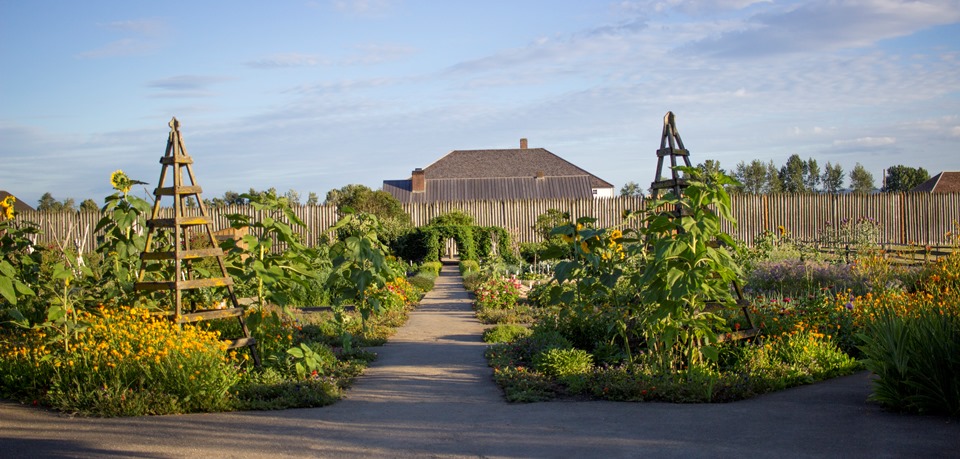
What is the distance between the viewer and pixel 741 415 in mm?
5074

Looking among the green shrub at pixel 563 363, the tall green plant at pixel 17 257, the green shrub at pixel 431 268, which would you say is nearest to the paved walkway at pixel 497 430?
the green shrub at pixel 563 363

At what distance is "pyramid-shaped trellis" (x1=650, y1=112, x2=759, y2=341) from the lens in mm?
6371

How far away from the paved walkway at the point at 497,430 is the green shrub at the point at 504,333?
208cm

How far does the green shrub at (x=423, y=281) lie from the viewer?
13.4 meters

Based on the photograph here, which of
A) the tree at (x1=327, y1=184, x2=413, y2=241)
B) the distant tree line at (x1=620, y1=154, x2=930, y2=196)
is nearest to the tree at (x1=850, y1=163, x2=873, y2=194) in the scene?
the distant tree line at (x1=620, y1=154, x2=930, y2=196)

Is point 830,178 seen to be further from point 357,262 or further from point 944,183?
point 357,262

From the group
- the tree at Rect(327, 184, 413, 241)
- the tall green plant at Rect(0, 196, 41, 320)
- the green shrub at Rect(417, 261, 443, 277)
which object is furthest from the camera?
the tree at Rect(327, 184, 413, 241)

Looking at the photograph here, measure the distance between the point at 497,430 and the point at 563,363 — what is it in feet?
4.69

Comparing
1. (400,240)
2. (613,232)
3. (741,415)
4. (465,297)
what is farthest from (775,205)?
(741,415)

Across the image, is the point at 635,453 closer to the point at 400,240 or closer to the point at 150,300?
the point at 150,300

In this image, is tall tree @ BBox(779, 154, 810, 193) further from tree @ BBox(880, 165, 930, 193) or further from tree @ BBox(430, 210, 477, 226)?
tree @ BBox(430, 210, 477, 226)

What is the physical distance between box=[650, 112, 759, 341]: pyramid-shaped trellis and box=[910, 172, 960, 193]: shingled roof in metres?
39.6

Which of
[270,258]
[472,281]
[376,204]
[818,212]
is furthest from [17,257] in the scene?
[818,212]

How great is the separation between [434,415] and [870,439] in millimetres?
2706
